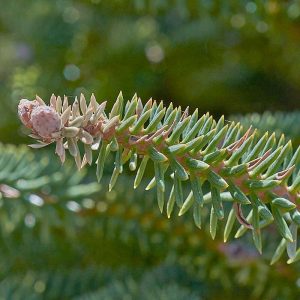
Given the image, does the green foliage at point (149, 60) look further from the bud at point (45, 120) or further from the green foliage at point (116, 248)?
the bud at point (45, 120)

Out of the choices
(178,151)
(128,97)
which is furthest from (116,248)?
(178,151)

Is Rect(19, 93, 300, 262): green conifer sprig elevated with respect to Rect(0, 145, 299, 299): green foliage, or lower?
elevated

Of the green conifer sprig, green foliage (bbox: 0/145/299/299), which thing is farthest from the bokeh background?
the green conifer sprig

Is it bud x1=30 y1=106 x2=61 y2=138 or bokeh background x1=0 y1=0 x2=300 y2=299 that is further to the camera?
bokeh background x1=0 y1=0 x2=300 y2=299

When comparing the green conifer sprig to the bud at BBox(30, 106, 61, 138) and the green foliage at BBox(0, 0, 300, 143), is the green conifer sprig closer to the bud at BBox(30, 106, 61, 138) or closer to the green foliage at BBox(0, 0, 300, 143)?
the bud at BBox(30, 106, 61, 138)

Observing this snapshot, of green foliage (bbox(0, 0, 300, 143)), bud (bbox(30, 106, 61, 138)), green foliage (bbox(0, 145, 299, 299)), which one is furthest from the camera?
green foliage (bbox(0, 0, 300, 143))

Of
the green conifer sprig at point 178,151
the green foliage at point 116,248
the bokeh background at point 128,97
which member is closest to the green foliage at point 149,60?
the bokeh background at point 128,97
